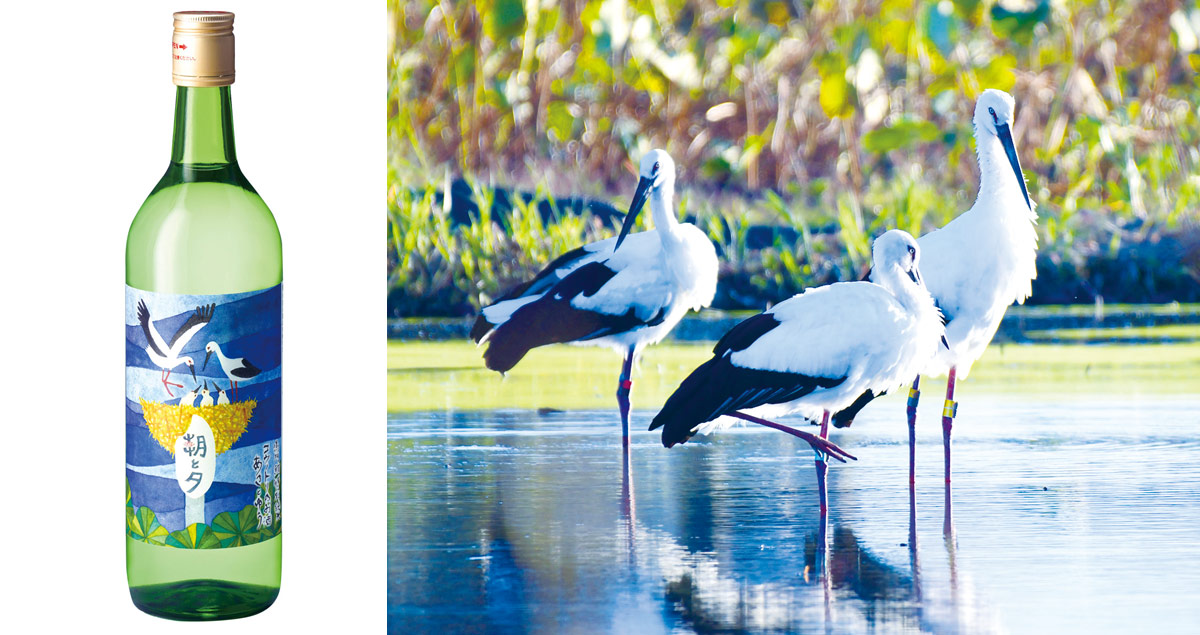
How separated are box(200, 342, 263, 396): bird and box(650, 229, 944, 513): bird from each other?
58 centimetres

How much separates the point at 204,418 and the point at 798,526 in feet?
2.75

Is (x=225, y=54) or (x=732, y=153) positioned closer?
(x=225, y=54)

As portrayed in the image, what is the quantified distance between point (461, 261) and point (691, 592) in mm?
576

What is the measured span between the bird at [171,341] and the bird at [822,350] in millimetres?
657

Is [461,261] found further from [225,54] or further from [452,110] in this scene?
[225,54]

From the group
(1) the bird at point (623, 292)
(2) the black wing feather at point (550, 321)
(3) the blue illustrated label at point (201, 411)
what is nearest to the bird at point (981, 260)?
(1) the bird at point (623, 292)

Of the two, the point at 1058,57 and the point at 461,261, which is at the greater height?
the point at 1058,57

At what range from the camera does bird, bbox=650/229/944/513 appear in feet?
7.93

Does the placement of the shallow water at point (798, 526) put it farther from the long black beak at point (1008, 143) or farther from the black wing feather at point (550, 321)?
the long black beak at point (1008, 143)

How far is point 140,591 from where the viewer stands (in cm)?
242

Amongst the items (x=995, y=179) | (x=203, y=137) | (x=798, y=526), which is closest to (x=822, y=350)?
(x=798, y=526)

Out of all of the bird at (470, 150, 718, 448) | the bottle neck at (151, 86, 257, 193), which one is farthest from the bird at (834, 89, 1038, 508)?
the bottle neck at (151, 86, 257, 193)

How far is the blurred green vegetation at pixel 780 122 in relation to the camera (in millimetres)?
2449

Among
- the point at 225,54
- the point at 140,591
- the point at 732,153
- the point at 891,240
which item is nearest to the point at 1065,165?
the point at 891,240
